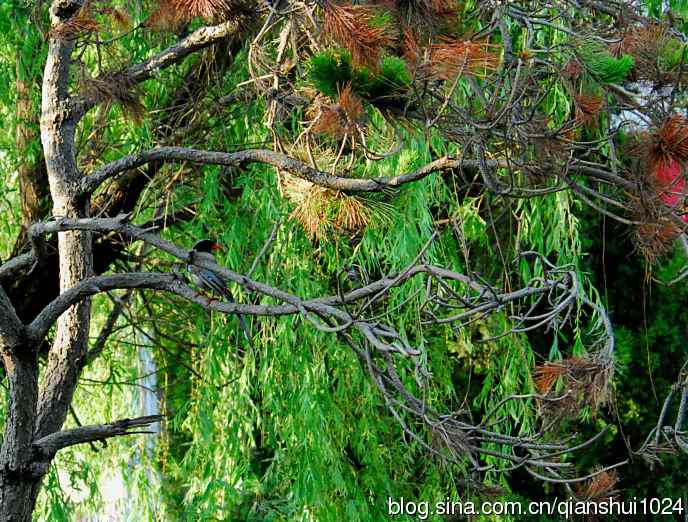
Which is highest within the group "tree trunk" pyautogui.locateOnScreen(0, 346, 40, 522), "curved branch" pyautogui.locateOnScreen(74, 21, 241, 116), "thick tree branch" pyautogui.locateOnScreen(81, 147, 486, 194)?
"curved branch" pyautogui.locateOnScreen(74, 21, 241, 116)

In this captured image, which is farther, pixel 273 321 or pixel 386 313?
pixel 273 321

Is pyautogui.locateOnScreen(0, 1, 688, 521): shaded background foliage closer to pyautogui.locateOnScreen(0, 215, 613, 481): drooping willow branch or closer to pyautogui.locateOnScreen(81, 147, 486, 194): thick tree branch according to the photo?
pyautogui.locateOnScreen(81, 147, 486, 194): thick tree branch

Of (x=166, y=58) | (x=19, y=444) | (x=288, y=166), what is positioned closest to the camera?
(x=288, y=166)

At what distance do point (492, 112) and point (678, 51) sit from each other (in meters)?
0.76

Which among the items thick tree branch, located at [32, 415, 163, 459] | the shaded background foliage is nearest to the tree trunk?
thick tree branch, located at [32, 415, 163, 459]

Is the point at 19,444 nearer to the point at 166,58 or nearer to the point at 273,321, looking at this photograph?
the point at 273,321

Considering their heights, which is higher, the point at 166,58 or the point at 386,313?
the point at 166,58

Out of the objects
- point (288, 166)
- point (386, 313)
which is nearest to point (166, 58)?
point (288, 166)

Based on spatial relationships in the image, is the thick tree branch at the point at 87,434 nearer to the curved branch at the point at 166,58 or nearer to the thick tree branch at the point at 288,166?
the thick tree branch at the point at 288,166

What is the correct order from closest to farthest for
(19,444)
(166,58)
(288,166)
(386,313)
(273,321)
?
1. (386,313)
2. (288,166)
3. (19,444)
4. (166,58)
5. (273,321)

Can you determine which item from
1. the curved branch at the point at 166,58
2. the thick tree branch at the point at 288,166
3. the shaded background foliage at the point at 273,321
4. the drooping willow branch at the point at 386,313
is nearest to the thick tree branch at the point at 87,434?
the drooping willow branch at the point at 386,313

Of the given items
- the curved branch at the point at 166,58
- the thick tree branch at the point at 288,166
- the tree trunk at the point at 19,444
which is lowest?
the tree trunk at the point at 19,444

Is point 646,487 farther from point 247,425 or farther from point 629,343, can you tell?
point 247,425

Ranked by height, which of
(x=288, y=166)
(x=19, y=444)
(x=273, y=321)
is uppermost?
(x=288, y=166)
